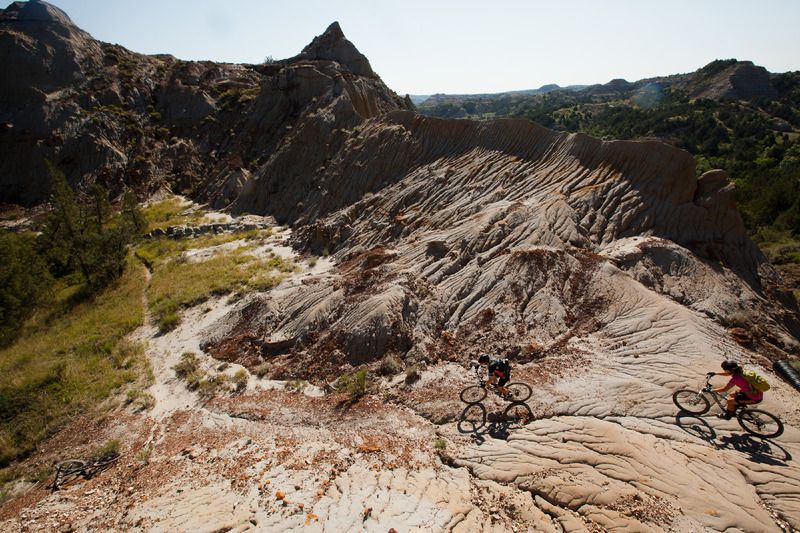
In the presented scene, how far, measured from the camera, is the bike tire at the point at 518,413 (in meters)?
9.85

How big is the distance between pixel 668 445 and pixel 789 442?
7.25 ft

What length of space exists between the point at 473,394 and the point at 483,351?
2.59 meters

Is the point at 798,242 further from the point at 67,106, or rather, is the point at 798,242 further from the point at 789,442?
the point at 67,106

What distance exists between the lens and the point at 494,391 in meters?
10.9

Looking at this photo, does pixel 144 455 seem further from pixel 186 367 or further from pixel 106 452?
pixel 186 367

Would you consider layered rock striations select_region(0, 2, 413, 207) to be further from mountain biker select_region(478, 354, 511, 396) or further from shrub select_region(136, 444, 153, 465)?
mountain biker select_region(478, 354, 511, 396)

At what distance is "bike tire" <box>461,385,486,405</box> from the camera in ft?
35.4

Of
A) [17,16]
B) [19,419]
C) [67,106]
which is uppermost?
[17,16]

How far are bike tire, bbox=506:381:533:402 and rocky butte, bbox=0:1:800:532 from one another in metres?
0.25

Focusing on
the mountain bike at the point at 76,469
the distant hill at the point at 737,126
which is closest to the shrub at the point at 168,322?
the mountain bike at the point at 76,469

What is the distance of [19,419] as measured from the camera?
43.0 feet

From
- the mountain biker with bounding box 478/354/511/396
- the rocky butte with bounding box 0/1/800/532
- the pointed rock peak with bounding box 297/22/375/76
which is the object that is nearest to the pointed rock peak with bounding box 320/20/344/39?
the pointed rock peak with bounding box 297/22/375/76

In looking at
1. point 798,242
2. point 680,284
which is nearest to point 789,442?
point 680,284

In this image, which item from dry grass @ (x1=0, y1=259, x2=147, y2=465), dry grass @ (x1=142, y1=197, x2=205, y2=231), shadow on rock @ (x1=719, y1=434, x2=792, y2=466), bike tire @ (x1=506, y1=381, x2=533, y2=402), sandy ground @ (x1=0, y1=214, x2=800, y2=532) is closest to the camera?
sandy ground @ (x1=0, y1=214, x2=800, y2=532)
